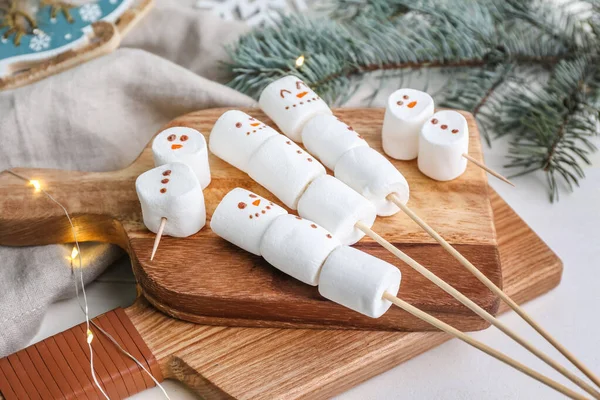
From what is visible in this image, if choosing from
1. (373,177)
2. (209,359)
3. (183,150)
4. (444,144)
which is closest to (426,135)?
(444,144)

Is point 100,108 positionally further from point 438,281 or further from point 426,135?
point 438,281

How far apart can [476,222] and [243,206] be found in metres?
0.50

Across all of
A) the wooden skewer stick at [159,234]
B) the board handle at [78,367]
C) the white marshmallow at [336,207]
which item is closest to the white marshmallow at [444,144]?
the white marshmallow at [336,207]

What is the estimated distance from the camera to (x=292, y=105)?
5.53 ft

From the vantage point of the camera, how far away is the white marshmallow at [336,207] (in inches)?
56.6

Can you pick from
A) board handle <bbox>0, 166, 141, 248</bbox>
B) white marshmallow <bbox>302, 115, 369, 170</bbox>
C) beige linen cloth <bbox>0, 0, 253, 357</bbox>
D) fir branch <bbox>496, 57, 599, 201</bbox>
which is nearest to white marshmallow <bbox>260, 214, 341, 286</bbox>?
white marshmallow <bbox>302, 115, 369, 170</bbox>

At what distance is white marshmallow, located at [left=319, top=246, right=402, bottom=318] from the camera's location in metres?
1.31

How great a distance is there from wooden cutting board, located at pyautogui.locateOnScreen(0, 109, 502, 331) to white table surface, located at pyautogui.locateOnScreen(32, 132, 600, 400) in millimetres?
96

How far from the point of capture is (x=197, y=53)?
84.7 inches

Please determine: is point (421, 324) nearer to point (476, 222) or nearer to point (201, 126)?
point (476, 222)

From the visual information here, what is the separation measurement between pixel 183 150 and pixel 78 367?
0.49 meters

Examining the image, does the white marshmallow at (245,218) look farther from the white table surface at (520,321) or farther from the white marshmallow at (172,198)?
the white table surface at (520,321)

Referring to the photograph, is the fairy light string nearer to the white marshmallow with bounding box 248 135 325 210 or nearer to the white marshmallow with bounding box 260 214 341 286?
the white marshmallow with bounding box 260 214 341 286

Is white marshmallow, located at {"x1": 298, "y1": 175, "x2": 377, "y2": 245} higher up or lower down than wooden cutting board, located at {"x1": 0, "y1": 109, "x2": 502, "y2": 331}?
higher up
